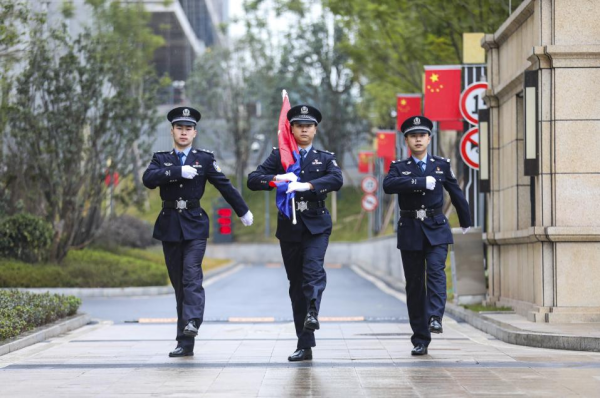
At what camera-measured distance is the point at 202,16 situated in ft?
288

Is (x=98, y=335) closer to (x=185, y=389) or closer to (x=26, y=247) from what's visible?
(x=185, y=389)

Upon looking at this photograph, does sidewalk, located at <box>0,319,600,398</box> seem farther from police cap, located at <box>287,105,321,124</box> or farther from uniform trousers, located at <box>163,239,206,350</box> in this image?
police cap, located at <box>287,105,321,124</box>

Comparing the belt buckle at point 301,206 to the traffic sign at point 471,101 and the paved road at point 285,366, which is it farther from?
the traffic sign at point 471,101

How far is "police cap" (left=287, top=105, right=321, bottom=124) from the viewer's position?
1071 centimetres

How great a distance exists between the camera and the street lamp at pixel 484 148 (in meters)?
17.1

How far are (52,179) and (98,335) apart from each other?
1310cm

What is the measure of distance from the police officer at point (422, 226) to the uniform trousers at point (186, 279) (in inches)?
70.2

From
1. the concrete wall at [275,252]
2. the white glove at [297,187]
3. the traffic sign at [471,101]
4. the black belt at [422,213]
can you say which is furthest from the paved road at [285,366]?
the concrete wall at [275,252]

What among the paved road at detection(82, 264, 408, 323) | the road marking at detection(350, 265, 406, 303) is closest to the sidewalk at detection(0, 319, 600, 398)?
the paved road at detection(82, 264, 408, 323)

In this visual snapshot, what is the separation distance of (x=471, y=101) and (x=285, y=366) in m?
9.83

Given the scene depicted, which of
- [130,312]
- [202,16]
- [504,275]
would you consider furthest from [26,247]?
[202,16]

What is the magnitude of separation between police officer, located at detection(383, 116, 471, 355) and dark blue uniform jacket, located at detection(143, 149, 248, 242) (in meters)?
1.43

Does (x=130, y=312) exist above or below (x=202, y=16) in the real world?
below

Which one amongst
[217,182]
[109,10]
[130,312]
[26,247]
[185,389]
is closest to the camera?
[185,389]
